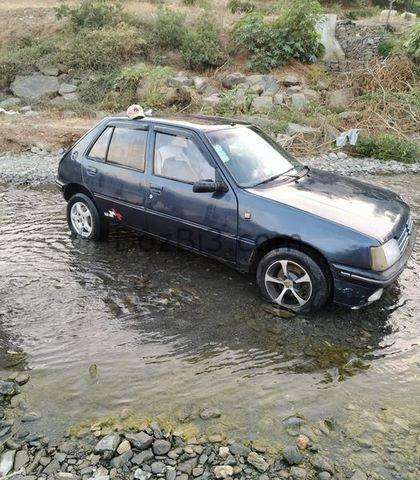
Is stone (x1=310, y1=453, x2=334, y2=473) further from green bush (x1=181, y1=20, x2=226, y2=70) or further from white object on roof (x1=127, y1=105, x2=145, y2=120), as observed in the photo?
green bush (x1=181, y1=20, x2=226, y2=70)

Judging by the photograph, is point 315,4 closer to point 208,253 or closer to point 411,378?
point 208,253

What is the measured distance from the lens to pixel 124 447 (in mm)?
3066

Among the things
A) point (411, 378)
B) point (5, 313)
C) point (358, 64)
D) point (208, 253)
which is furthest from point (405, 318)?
point (358, 64)

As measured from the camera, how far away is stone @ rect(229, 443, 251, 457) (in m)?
3.01

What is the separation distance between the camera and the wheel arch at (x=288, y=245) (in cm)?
432

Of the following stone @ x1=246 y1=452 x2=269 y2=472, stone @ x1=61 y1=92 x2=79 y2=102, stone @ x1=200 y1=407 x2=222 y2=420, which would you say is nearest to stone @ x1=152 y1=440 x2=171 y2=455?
stone @ x1=200 y1=407 x2=222 y2=420

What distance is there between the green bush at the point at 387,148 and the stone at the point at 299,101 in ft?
9.10

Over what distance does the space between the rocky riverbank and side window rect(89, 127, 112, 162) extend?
348 centimetres

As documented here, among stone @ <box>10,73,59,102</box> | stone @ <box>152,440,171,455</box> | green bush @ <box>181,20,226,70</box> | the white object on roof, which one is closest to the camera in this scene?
stone @ <box>152,440,171,455</box>

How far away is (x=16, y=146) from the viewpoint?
11.6 m

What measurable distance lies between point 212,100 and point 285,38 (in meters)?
4.78

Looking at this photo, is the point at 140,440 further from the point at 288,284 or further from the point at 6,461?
the point at 288,284

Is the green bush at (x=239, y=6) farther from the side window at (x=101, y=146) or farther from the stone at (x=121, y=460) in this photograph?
the stone at (x=121, y=460)

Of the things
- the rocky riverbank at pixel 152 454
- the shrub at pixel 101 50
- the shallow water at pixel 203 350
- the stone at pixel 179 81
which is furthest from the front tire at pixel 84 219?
the shrub at pixel 101 50
